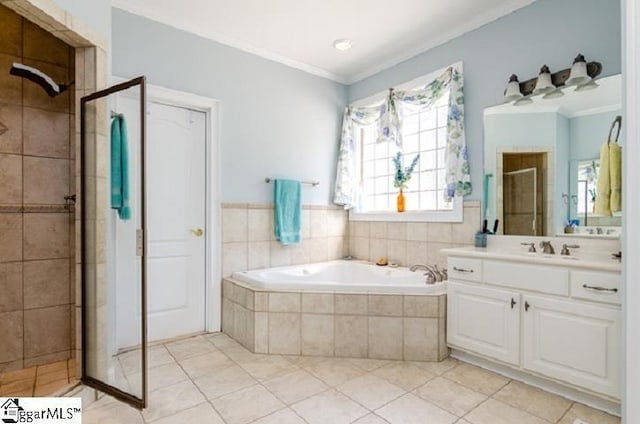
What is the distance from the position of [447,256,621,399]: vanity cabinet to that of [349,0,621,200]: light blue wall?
2.79ft

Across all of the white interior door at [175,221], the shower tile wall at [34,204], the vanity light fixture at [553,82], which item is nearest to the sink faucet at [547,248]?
the vanity light fixture at [553,82]

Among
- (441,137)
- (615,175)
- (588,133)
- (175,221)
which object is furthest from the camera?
(441,137)

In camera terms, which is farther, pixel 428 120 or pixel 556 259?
pixel 428 120

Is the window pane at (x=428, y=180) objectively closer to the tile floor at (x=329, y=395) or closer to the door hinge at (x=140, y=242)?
the tile floor at (x=329, y=395)

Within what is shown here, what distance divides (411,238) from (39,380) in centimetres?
304

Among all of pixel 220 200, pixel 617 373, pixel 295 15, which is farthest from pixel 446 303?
pixel 295 15

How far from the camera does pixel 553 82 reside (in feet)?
7.98

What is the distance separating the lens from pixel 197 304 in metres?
3.13

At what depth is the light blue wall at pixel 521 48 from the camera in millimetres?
2230

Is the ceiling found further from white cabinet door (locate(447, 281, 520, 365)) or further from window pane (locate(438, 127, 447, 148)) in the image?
white cabinet door (locate(447, 281, 520, 365))

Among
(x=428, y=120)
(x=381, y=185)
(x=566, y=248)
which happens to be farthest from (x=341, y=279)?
(x=566, y=248)

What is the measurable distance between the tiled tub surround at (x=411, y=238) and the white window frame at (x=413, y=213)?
43 mm

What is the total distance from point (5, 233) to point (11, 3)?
1.41m

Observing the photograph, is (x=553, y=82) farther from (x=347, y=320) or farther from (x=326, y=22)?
(x=347, y=320)
